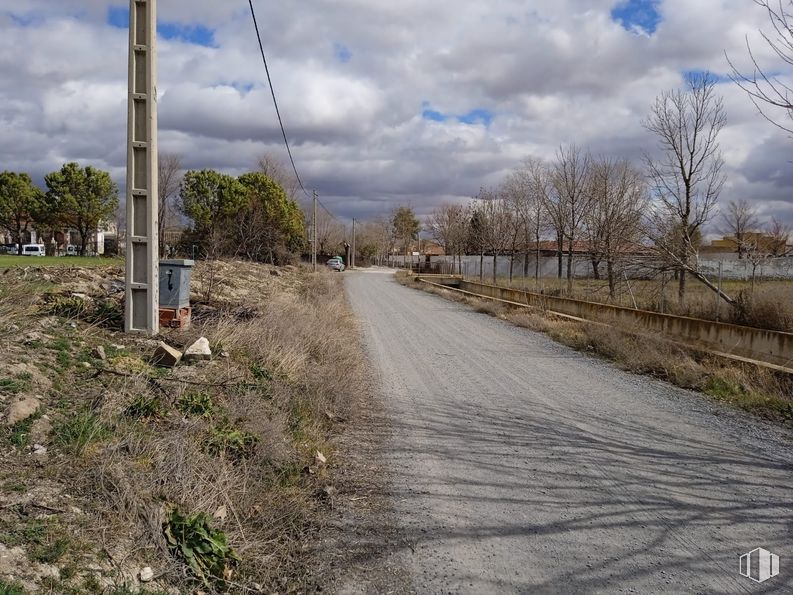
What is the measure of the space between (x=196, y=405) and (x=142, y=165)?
471cm

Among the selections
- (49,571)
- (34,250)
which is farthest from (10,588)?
(34,250)

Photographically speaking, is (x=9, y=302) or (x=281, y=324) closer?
(x=9, y=302)

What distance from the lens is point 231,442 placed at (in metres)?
5.55

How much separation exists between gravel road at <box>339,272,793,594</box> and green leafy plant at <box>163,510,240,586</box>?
785 millimetres

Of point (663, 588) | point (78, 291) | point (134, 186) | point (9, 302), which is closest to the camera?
point (663, 588)

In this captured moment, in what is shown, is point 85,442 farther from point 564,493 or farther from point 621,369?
point 621,369

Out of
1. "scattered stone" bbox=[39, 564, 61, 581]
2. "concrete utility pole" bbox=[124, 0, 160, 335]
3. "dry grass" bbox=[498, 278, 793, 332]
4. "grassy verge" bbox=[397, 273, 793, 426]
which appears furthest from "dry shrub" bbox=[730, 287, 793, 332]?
"scattered stone" bbox=[39, 564, 61, 581]

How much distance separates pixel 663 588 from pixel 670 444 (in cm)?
322

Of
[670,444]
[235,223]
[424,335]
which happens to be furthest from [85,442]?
[235,223]

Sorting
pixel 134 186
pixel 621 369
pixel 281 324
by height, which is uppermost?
pixel 134 186

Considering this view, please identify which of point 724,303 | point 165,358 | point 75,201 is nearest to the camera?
point 165,358

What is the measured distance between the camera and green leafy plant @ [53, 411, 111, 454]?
4562 mm

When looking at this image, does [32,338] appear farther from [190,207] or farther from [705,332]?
[190,207]

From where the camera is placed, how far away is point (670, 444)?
670cm
